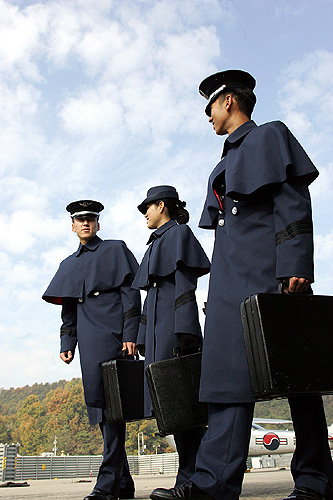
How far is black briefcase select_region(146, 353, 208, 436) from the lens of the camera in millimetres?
3021

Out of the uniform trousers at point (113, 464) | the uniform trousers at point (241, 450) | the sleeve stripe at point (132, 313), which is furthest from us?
the sleeve stripe at point (132, 313)

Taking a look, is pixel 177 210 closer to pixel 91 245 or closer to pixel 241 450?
pixel 91 245

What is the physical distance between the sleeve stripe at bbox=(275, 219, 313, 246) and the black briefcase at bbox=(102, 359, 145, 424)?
6.49ft

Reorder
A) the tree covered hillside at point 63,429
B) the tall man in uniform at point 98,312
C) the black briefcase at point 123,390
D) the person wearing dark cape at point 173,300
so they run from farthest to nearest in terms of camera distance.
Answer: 1. the tree covered hillside at point 63,429
2. the tall man in uniform at point 98,312
3. the black briefcase at point 123,390
4. the person wearing dark cape at point 173,300

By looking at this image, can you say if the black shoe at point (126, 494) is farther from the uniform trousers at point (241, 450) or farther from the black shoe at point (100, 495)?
the uniform trousers at point (241, 450)

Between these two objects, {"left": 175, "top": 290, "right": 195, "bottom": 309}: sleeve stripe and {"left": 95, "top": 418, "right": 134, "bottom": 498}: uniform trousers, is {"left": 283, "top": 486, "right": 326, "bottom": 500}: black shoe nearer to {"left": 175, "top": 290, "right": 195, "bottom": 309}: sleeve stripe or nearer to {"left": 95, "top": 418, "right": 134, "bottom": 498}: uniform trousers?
{"left": 175, "top": 290, "right": 195, "bottom": 309}: sleeve stripe

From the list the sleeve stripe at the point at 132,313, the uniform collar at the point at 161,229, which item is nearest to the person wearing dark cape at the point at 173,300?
the uniform collar at the point at 161,229

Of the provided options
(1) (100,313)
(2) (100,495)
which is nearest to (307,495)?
(2) (100,495)

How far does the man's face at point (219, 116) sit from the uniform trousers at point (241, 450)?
1480 mm

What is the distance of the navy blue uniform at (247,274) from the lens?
2.33 meters

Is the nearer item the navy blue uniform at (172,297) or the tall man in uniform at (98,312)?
the navy blue uniform at (172,297)

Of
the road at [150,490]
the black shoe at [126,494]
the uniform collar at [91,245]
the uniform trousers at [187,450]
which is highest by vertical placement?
the uniform collar at [91,245]

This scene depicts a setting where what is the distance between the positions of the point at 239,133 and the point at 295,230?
733mm

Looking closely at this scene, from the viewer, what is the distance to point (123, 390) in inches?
156
